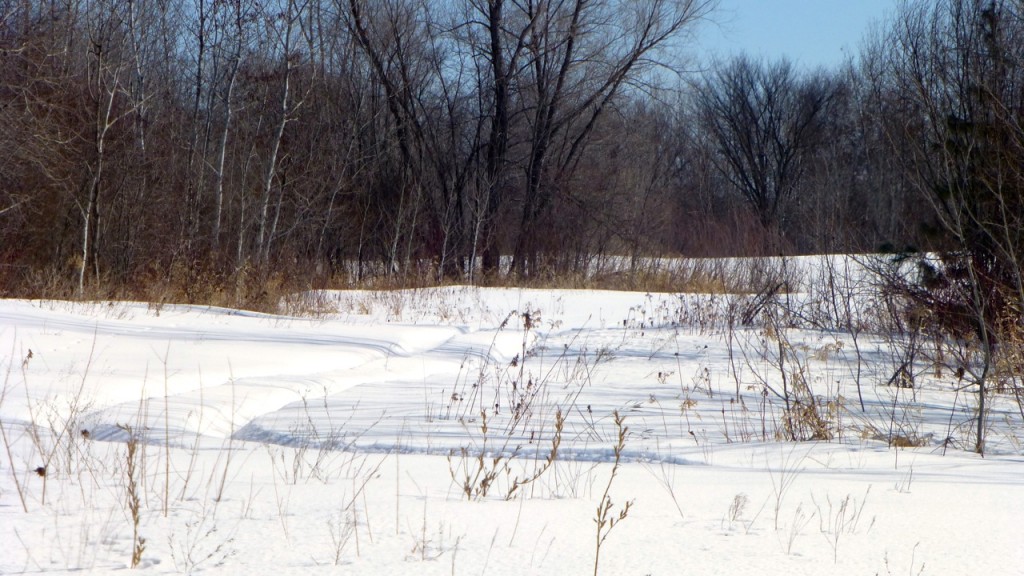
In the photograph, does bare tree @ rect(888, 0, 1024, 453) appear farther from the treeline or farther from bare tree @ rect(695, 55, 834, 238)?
bare tree @ rect(695, 55, 834, 238)

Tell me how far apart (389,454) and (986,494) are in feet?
7.39

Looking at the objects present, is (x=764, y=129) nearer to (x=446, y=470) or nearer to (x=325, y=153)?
(x=325, y=153)

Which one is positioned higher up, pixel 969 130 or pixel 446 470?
pixel 969 130

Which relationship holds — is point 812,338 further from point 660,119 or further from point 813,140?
point 813,140

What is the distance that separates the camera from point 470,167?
22.6 metres

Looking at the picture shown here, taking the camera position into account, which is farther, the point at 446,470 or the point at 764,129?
the point at 764,129

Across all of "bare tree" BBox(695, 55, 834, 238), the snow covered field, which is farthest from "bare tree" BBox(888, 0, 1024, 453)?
"bare tree" BBox(695, 55, 834, 238)

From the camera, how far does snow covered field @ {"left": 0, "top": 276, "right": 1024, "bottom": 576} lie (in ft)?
7.06

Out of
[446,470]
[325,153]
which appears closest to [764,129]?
[325,153]

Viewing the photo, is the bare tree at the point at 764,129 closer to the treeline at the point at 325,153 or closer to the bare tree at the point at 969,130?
the treeline at the point at 325,153

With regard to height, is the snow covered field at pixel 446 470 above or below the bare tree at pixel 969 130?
below

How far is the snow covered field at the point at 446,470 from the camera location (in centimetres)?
215

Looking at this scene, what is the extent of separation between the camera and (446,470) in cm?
336

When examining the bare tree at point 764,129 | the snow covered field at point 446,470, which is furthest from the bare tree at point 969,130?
the bare tree at point 764,129
